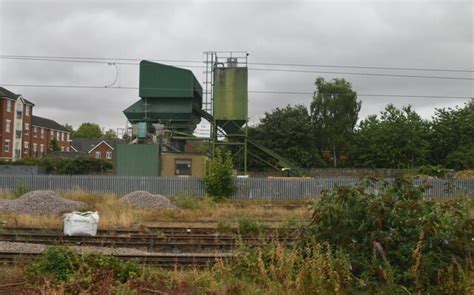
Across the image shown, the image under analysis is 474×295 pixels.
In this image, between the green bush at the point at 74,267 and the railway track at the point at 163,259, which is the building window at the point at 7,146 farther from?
the green bush at the point at 74,267

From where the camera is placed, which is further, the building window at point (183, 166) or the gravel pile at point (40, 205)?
the building window at point (183, 166)

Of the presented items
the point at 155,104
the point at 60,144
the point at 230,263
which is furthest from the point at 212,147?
the point at 60,144

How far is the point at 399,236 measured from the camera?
7.57 meters

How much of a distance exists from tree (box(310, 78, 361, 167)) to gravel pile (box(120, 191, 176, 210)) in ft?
140

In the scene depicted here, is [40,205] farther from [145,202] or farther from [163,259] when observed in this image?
[163,259]

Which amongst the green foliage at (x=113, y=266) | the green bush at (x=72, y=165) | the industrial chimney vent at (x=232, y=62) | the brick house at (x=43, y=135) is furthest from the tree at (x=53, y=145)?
the green foliage at (x=113, y=266)

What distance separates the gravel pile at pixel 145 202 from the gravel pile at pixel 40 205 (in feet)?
A: 8.26

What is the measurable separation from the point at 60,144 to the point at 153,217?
91950 mm

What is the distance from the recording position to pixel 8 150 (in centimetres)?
7625

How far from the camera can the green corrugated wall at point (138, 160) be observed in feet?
130

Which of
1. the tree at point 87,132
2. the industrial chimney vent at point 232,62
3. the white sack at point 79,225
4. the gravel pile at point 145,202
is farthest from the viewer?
the tree at point 87,132

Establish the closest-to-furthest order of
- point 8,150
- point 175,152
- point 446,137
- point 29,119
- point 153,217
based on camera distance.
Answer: point 153,217 < point 175,152 < point 446,137 < point 8,150 < point 29,119

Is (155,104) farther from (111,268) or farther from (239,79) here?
(111,268)

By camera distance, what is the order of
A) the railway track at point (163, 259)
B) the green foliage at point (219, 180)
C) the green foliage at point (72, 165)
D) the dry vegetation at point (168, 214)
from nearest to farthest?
the railway track at point (163, 259), the dry vegetation at point (168, 214), the green foliage at point (219, 180), the green foliage at point (72, 165)
